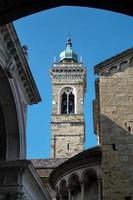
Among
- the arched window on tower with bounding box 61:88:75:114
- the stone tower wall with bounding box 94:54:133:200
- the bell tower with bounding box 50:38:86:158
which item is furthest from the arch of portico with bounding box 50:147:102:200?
the arched window on tower with bounding box 61:88:75:114

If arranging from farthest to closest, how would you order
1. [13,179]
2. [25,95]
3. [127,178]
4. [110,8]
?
[127,178]
[25,95]
[13,179]
[110,8]

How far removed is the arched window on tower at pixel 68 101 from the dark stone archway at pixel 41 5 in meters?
49.5

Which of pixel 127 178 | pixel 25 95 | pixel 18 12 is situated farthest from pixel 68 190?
pixel 18 12

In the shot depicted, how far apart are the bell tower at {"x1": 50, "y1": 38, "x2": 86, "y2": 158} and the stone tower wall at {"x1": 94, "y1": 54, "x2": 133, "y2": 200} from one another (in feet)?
109

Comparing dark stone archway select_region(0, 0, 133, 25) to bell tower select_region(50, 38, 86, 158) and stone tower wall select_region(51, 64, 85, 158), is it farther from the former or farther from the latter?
bell tower select_region(50, 38, 86, 158)

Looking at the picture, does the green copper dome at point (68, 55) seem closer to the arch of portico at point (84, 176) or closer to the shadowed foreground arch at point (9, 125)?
the arch of portico at point (84, 176)

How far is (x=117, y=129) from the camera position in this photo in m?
13.8

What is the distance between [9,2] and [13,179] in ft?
28.5

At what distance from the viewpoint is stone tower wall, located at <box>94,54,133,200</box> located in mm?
13125

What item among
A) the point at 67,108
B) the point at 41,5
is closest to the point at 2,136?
the point at 41,5

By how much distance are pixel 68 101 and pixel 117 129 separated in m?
38.9

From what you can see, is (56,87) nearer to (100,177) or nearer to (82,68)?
(82,68)

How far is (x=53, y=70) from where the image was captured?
53531 millimetres

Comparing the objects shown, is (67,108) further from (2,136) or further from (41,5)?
(41,5)
